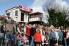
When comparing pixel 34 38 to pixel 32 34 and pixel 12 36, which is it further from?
pixel 12 36

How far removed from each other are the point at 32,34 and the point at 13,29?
1.25 metres

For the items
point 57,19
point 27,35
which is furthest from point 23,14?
point 27,35

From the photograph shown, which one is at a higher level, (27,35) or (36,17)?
(36,17)

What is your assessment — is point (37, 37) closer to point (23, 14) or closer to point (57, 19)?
point (57, 19)

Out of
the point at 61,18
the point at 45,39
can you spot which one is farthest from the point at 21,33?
the point at 61,18

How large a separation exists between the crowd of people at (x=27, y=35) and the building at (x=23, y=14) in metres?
33.2

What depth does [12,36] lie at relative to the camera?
13031mm

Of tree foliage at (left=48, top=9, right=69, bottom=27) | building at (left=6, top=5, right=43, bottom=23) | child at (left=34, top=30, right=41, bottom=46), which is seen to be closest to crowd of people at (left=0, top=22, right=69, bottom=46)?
child at (left=34, top=30, right=41, bottom=46)

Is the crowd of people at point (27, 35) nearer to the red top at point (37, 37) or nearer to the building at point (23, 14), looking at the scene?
the red top at point (37, 37)

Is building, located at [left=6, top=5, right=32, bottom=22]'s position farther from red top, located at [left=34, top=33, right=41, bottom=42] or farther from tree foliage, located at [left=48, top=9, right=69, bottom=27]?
red top, located at [left=34, top=33, right=41, bottom=42]

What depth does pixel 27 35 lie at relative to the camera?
13.7 metres

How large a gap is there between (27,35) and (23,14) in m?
37.4

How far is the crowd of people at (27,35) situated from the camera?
13.0 m

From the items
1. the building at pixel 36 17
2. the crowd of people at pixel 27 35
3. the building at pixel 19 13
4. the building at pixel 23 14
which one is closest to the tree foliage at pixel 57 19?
the building at pixel 36 17
